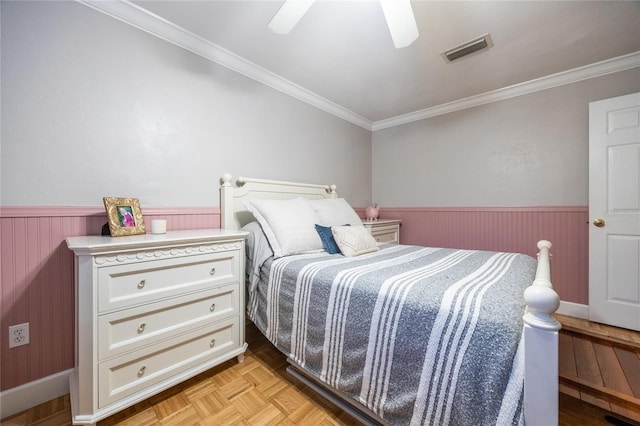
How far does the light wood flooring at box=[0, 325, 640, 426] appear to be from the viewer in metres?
1.23

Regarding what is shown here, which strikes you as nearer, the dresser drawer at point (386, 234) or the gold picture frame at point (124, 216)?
the gold picture frame at point (124, 216)

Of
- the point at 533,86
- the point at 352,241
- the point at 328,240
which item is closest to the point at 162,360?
the point at 328,240

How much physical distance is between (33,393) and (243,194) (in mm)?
1612

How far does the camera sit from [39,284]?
1338mm

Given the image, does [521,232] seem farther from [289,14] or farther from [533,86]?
[289,14]

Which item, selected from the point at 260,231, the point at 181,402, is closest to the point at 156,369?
the point at 181,402

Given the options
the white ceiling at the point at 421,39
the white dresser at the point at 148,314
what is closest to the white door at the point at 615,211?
the white ceiling at the point at 421,39

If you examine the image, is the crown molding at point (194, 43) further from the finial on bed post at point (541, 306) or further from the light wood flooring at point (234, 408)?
the finial on bed post at point (541, 306)

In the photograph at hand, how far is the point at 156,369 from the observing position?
1.30 m

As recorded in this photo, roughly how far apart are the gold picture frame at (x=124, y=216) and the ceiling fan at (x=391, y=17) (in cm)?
129

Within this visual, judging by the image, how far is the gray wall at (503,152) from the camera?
2.38 m

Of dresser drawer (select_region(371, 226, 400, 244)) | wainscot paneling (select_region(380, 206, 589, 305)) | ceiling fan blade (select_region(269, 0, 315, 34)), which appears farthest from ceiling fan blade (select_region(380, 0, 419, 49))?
wainscot paneling (select_region(380, 206, 589, 305))

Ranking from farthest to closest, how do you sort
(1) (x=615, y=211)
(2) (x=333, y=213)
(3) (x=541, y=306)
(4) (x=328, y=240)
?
(2) (x=333, y=213), (1) (x=615, y=211), (4) (x=328, y=240), (3) (x=541, y=306)

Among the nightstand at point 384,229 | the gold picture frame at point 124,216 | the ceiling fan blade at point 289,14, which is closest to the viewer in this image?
the ceiling fan blade at point 289,14
